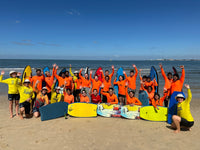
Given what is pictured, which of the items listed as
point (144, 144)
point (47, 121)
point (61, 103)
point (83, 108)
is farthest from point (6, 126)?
point (144, 144)

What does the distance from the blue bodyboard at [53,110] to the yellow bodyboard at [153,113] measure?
9.82 feet

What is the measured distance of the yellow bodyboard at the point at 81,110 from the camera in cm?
546

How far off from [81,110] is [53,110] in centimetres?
106

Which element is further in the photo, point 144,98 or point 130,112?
point 144,98

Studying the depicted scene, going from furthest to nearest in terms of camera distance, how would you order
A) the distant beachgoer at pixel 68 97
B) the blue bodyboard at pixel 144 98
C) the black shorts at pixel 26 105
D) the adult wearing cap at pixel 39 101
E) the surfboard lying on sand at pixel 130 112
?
the distant beachgoer at pixel 68 97 < the blue bodyboard at pixel 144 98 < the adult wearing cap at pixel 39 101 < the surfboard lying on sand at pixel 130 112 < the black shorts at pixel 26 105

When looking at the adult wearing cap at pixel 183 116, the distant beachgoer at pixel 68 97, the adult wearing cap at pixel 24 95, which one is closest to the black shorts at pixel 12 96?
the adult wearing cap at pixel 24 95

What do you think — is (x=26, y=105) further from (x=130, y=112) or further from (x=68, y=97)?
(x=130, y=112)

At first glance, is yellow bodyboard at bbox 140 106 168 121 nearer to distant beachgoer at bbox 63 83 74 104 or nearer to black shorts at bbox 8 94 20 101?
distant beachgoer at bbox 63 83 74 104

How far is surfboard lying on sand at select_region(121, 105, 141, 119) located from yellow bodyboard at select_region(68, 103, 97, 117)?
3.73ft

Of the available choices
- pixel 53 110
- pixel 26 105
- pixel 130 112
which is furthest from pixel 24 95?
pixel 130 112

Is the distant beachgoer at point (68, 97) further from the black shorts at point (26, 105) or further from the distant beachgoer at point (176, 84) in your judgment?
the distant beachgoer at point (176, 84)

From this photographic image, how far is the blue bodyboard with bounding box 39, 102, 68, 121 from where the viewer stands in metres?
5.14

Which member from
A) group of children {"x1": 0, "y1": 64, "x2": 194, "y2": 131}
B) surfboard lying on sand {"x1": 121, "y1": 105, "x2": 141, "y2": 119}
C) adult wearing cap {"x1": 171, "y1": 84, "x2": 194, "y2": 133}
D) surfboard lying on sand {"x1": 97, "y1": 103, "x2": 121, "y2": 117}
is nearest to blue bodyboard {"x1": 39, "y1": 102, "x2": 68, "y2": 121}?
group of children {"x1": 0, "y1": 64, "x2": 194, "y2": 131}

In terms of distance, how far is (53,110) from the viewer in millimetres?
5297
